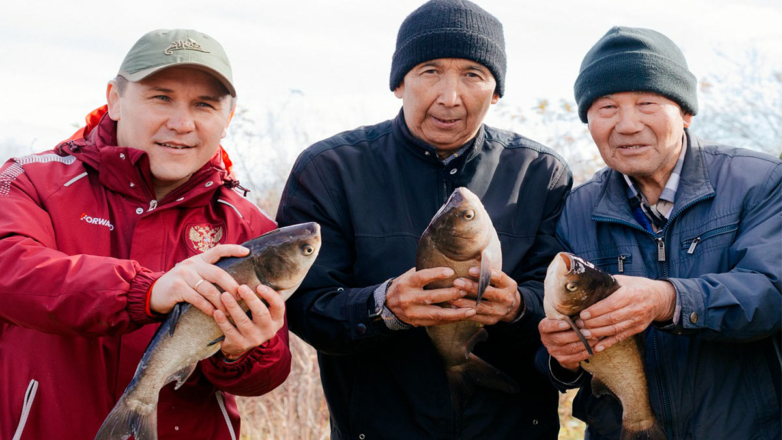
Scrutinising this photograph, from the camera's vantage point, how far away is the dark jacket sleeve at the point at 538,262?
12.5 feet

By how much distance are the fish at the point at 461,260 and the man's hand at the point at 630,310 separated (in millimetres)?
524

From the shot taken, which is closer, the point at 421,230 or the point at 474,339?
the point at 474,339

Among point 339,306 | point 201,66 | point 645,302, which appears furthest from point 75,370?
point 645,302

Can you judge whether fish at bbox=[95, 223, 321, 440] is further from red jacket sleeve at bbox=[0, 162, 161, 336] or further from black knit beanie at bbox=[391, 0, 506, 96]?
black knit beanie at bbox=[391, 0, 506, 96]

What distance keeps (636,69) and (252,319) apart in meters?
2.33

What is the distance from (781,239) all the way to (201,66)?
286 centimetres

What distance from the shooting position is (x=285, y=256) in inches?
131

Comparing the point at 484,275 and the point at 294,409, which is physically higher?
the point at 484,275

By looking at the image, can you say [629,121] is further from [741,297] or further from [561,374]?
[561,374]

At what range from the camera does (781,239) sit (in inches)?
136

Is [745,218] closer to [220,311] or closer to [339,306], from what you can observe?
[339,306]

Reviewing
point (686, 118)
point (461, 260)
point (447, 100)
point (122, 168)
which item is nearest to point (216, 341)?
point (122, 168)

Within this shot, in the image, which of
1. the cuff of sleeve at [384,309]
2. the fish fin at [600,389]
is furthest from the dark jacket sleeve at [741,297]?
the cuff of sleeve at [384,309]

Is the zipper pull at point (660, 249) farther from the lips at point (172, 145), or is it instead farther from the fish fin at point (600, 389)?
the lips at point (172, 145)
